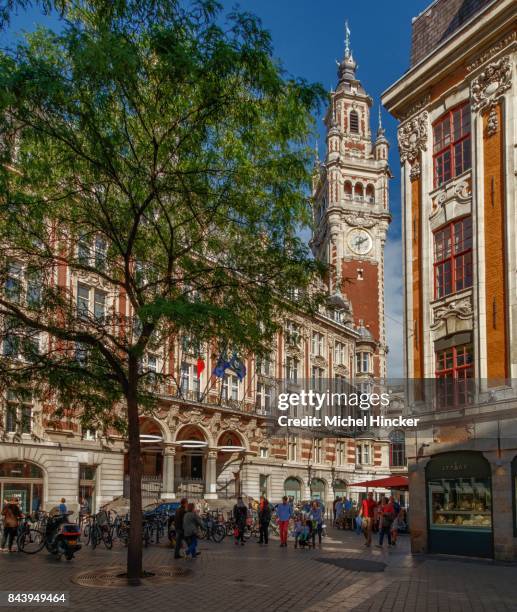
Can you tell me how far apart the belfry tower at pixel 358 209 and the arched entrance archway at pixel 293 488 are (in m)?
16.2

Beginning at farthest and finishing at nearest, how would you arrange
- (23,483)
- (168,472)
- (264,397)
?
(264,397)
(168,472)
(23,483)

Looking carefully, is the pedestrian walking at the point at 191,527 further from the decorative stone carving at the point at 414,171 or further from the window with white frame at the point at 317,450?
the window with white frame at the point at 317,450

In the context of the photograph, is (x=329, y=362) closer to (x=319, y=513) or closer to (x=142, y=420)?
(x=142, y=420)

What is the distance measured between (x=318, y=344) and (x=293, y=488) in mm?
13135

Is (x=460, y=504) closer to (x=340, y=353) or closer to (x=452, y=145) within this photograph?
(x=452, y=145)

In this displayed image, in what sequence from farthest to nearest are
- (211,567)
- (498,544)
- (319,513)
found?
1. (319,513)
2. (498,544)
3. (211,567)

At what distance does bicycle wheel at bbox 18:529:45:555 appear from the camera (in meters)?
22.1

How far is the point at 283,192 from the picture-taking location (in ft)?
56.0

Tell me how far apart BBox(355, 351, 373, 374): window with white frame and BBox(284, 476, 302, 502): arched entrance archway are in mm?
16422

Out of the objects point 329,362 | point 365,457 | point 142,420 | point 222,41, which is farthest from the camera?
point 365,457

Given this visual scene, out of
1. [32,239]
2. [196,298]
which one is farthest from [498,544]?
[32,239]

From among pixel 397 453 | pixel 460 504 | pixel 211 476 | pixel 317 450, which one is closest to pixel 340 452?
pixel 317 450

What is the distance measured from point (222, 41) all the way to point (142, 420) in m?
35.6

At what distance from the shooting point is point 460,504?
2198cm
